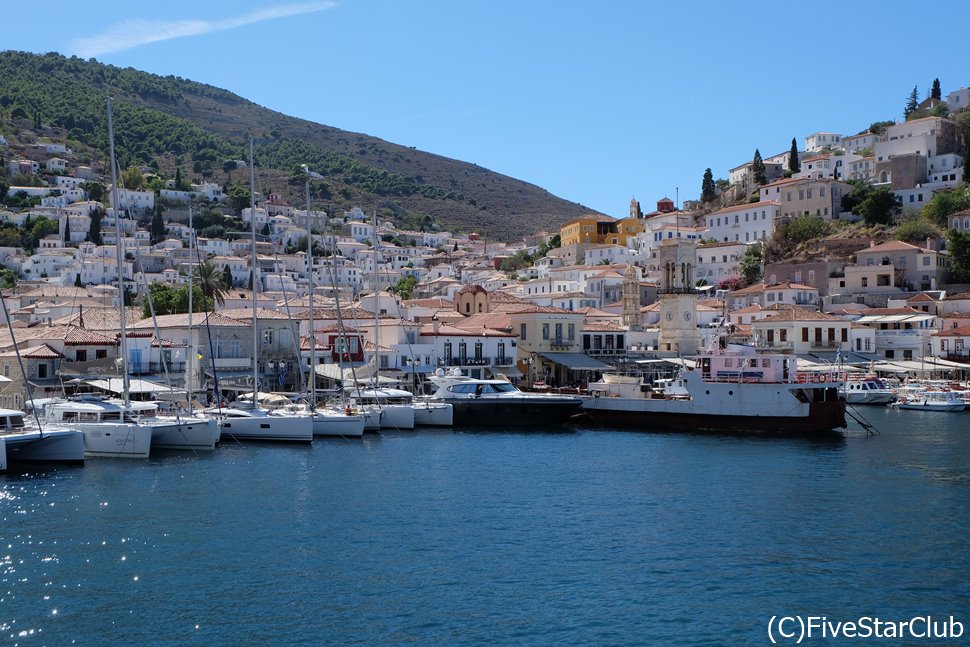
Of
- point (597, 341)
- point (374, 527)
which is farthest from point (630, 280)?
point (374, 527)

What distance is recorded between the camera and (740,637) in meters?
18.5

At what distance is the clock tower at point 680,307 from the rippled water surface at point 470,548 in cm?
3333

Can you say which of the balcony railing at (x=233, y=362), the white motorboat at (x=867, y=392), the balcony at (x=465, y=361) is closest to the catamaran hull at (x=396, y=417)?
the balcony railing at (x=233, y=362)

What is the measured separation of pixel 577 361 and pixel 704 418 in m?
17.8

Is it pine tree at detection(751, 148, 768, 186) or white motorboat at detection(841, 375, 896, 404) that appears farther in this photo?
pine tree at detection(751, 148, 768, 186)

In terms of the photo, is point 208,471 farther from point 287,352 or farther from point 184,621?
point 287,352

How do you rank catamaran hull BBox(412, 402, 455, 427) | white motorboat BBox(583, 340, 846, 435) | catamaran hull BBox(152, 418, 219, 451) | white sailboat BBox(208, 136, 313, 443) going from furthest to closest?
1. catamaran hull BBox(412, 402, 455, 427)
2. white motorboat BBox(583, 340, 846, 435)
3. white sailboat BBox(208, 136, 313, 443)
4. catamaran hull BBox(152, 418, 219, 451)

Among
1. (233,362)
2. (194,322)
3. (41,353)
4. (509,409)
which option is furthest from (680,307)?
(41,353)

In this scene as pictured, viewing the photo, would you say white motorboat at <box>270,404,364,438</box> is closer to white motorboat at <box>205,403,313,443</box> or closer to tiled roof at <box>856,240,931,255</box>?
white motorboat at <box>205,403,313,443</box>

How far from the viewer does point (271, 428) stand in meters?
44.2

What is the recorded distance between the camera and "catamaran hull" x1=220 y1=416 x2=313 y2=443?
43.8 meters

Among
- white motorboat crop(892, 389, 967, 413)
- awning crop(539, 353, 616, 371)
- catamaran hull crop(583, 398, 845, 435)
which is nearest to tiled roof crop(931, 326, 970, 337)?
white motorboat crop(892, 389, 967, 413)

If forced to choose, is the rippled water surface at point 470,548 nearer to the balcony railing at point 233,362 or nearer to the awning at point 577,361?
the balcony railing at point 233,362

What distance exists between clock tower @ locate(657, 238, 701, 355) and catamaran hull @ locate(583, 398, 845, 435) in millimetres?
19744
